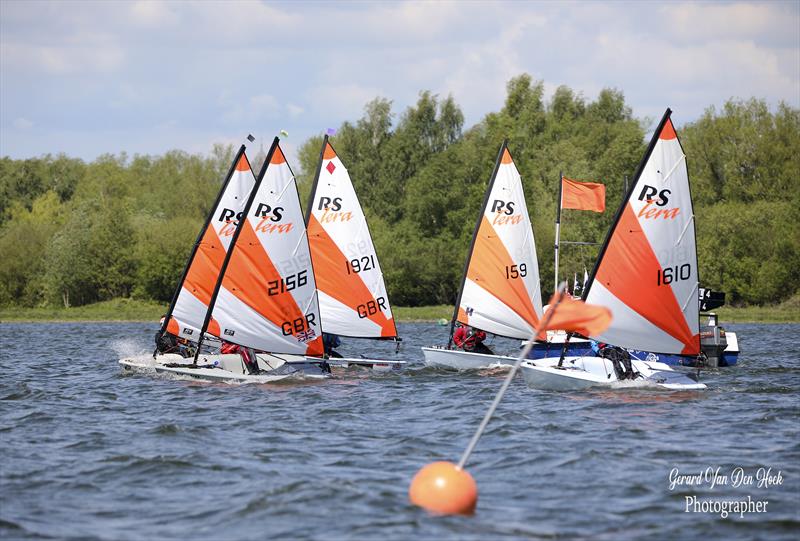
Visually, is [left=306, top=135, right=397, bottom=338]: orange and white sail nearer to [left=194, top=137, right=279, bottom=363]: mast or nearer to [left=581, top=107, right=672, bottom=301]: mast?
[left=194, top=137, right=279, bottom=363]: mast

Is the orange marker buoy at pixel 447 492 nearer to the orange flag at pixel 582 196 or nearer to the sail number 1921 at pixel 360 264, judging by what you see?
the sail number 1921 at pixel 360 264

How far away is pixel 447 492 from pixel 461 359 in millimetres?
17173

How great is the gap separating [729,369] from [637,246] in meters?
10.1

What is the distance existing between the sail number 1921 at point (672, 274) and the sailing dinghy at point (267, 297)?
8851 millimetres

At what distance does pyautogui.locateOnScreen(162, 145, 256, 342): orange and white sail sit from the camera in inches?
1136

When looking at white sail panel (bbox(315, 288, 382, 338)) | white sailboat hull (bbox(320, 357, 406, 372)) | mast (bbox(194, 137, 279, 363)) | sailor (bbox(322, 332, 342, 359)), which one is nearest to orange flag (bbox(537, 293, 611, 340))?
mast (bbox(194, 137, 279, 363))

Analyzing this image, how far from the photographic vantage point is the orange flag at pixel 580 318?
13219 millimetres

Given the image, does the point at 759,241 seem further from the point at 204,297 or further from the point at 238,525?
the point at 238,525

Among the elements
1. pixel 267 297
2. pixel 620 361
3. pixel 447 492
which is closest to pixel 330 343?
pixel 267 297

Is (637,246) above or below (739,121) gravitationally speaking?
below

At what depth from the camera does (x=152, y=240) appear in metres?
88.8

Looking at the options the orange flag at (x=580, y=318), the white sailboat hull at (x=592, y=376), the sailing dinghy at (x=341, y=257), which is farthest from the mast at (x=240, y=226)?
the orange flag at (x=580, y=318)

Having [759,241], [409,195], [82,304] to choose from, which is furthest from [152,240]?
[759,241]

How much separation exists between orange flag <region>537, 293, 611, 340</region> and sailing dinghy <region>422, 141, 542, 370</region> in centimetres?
1661
